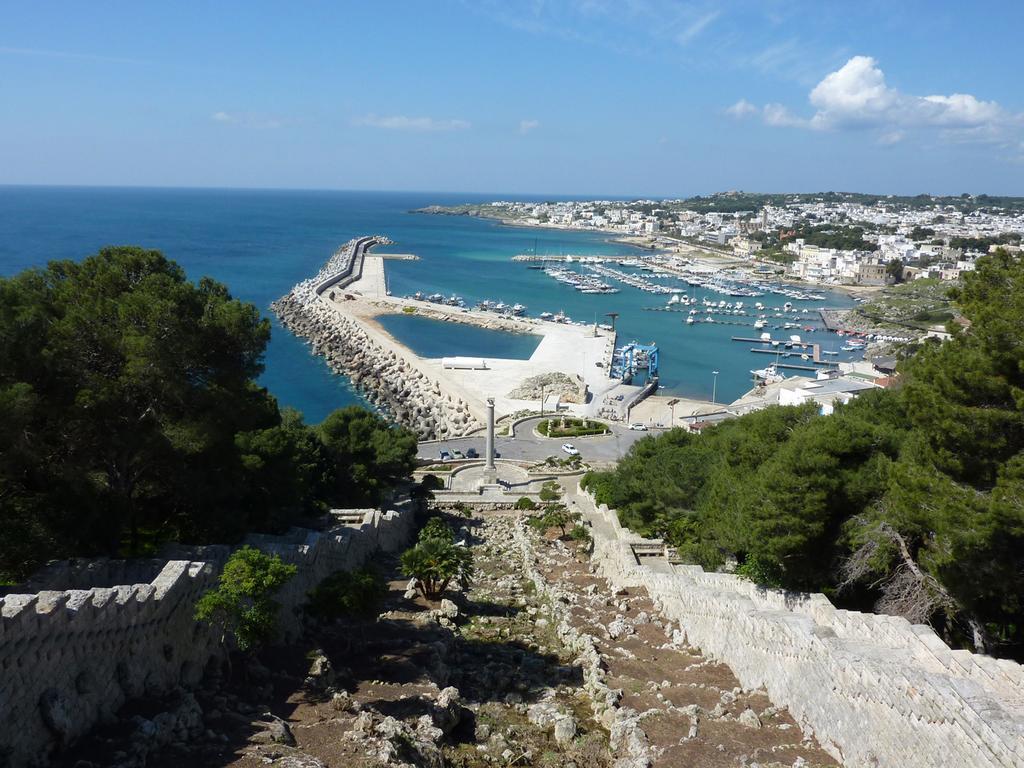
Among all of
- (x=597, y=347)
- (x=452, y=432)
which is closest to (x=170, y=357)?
(x=452, y=432)

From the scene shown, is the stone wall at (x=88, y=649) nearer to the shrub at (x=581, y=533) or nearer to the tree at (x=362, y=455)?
the tree at (x=362, y=455)

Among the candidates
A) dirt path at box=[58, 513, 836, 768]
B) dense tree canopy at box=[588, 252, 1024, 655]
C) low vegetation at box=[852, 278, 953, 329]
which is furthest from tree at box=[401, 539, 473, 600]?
low vegetation at box=[852, 278, 953, 329]

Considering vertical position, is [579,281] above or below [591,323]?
above

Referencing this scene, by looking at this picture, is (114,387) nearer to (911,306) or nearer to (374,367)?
(374,367)

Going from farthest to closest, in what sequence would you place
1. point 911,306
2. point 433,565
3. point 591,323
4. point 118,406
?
point 911,306 < point 591,323 < point 433,565 < point 118,406

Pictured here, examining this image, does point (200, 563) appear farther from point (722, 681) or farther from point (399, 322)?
point (399, 322)

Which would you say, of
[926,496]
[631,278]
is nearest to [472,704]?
[926,496]

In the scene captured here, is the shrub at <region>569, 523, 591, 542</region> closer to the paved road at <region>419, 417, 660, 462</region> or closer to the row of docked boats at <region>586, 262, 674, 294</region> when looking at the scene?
the paved road at <region>419, 417, 660, 462</region>
